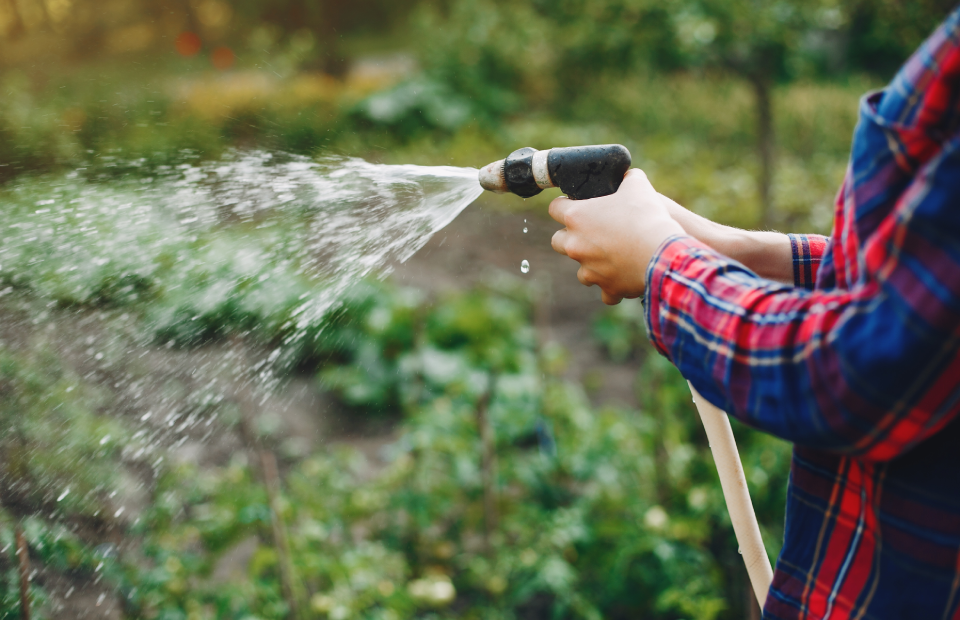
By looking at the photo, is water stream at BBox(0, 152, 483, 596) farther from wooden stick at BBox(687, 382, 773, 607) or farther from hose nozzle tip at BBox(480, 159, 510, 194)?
wooden stick at BBox(687, 382, 773, 607)

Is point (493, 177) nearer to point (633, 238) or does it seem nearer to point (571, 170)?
point (571, 170)

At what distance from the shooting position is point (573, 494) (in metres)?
2.81

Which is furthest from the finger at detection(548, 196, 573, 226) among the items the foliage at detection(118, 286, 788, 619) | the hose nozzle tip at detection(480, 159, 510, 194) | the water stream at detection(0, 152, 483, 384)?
the foliage at detection(118, 286, 788, 619)

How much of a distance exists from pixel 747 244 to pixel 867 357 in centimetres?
52

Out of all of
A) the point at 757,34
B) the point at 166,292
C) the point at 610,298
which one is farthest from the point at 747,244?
the point at 757,34

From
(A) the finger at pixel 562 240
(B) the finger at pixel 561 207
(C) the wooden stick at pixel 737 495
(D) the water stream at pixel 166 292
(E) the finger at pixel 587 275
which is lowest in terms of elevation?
(D) the water stream at pixel 166 292

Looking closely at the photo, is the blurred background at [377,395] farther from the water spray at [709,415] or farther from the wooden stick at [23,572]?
the water spray at [709,415]

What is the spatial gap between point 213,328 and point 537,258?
2785mm

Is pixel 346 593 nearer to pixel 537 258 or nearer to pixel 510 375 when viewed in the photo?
pixel 510 375

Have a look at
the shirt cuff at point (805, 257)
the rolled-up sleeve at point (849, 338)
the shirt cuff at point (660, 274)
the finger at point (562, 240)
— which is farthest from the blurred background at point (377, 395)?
the rolled-up sleeve at point (849, 338)

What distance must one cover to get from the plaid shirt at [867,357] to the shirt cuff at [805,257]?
318mm

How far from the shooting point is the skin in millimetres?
974

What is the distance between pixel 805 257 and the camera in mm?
1134

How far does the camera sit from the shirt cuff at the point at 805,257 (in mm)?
1133
